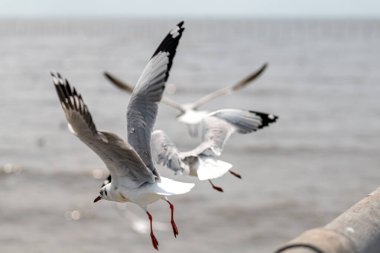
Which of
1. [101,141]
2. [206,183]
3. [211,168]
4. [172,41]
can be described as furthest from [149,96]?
[206,183]

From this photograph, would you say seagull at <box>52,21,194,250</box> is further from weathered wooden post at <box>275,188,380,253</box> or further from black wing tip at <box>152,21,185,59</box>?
weathered wooden post at <box>275,188,380,253</box>

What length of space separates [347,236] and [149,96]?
101 inches

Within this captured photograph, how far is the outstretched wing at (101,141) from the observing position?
3203 millimetres

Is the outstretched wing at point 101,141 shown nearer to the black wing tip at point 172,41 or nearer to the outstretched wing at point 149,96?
the outstretched wing at point 149,96

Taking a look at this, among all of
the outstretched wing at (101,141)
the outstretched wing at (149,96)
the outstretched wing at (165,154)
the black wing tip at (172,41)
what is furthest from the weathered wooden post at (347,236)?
the outstretched wing at (165,154)

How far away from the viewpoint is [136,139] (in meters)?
4.21

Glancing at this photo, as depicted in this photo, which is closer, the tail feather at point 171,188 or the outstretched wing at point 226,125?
the tail feather at point 171,188

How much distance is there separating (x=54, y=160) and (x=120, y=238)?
6.30m

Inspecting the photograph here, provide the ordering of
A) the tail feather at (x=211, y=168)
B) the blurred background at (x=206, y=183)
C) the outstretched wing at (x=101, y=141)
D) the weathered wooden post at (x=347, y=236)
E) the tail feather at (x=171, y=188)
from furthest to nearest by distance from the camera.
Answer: the blurred background at (x=206, y=183), the tail feather at (x=211, y=168), the tail feather at (x=171, y=188), the outstretched wing at (x=101, y=141), the weathered wooden post at (x=347, y=236)

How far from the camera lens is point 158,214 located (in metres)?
12.7

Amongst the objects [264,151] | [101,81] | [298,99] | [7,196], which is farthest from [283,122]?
[101,81]

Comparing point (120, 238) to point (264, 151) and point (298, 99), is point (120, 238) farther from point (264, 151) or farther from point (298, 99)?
point (298, 99)

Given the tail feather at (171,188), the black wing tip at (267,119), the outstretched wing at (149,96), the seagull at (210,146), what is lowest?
the seagull at (210,146)

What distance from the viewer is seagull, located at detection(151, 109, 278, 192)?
15.2ft
